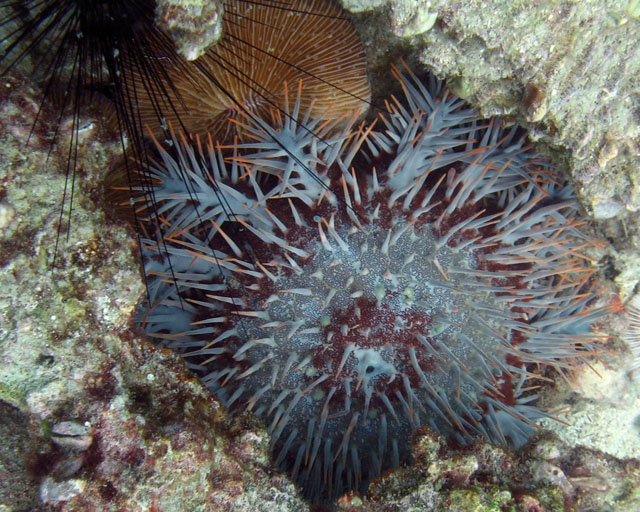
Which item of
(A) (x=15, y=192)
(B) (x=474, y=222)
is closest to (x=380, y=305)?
(B) (x=474, y=222)

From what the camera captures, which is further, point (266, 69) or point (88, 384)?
point (266, 69)

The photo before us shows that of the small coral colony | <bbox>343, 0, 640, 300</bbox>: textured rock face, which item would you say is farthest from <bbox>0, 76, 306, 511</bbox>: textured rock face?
<bbox>343, 0, 640, 300</bbox>: textured rock face

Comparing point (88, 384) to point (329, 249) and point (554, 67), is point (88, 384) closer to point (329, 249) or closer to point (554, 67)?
point (329, 249)

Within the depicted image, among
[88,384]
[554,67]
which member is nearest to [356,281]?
[88,384]

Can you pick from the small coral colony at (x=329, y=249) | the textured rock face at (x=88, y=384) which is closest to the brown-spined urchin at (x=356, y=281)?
the small coral colony at (x=329, y=249)

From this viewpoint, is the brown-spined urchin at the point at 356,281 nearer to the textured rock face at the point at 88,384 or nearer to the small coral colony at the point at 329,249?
the small coral colony at the point at 329,249

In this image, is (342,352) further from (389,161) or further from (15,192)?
→ (15,192)
